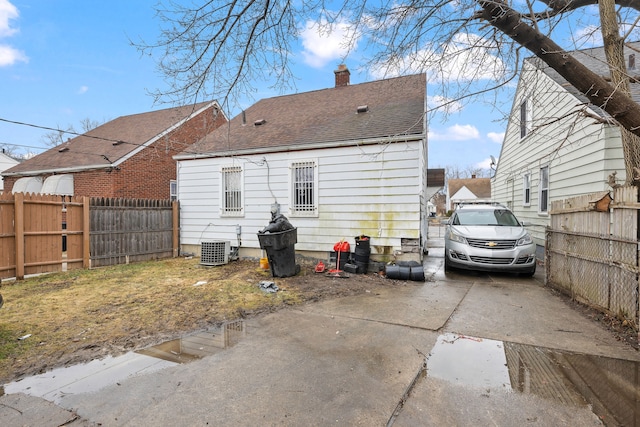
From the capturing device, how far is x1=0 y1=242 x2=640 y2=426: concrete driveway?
7.96ft

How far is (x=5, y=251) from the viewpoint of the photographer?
7.02 metres

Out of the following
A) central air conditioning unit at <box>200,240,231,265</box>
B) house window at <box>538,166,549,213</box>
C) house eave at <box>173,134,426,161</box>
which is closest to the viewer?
house eave at <box>173,134,426,161</box>

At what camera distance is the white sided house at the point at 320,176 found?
8.04m

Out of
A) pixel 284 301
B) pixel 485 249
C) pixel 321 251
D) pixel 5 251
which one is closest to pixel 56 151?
pixel 5 251

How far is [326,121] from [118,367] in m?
8.51

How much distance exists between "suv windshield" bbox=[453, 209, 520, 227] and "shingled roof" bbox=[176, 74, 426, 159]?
257 cm

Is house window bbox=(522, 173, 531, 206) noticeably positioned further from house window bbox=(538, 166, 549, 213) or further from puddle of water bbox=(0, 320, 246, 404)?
puddle of water bbox=(0, 320, 246, 404)

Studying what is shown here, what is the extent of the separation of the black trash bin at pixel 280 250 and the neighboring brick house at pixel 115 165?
697 centimetres

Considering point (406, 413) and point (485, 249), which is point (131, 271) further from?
point (485, 249)

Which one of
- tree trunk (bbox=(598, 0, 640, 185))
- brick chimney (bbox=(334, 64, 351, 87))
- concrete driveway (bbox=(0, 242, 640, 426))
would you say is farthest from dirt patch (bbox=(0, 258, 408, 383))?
brick chimney (bbox=(334, 64, 351, 87))

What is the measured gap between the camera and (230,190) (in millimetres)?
10312

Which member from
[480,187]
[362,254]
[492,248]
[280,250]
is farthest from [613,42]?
[480,187]

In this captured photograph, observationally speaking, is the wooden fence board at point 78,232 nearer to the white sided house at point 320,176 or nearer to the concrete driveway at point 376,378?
the white sided house at point 320,176

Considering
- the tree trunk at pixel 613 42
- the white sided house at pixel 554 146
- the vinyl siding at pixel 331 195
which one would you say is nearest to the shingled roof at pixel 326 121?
the vinyl siding at pixel 331 195
